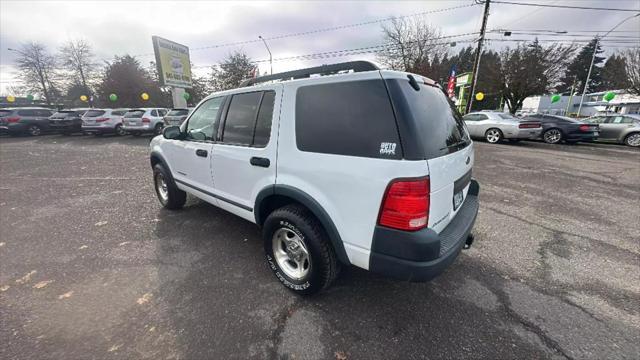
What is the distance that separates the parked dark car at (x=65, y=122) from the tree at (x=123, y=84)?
2200 centimetres

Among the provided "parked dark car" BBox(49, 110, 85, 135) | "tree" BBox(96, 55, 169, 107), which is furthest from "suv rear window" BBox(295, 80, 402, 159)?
"tree" BBox(96, 55, 169, 107)

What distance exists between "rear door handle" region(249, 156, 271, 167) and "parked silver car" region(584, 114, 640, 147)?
704 inches

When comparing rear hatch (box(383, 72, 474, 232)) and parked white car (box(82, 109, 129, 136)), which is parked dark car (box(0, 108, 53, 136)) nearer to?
parked white car (box(82, 109, 129, 136))

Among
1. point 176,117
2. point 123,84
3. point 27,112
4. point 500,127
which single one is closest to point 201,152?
point 176,117

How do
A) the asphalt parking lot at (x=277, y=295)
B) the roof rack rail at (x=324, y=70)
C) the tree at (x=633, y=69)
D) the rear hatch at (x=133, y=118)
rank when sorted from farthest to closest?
the tree at (x=633, y=69), the rear hatch at (x=133, y=118), the roof rack rail at (x=324, y=70), the asphalt parking lot at (x=277, y=295)

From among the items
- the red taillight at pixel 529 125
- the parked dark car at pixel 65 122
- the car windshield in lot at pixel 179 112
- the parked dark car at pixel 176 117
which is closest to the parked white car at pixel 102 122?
the parked dark car at pixel 65 122

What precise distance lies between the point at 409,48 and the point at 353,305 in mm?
31942

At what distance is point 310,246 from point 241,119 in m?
1.51

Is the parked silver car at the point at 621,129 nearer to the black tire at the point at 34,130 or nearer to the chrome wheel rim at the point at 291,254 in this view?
the chrome wheel rim at the point at 291,254

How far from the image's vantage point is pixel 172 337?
1.99 m

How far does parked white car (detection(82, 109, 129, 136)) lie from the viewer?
14.3m

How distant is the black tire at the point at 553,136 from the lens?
12383mm

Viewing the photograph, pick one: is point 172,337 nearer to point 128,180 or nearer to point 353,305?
point 353,305

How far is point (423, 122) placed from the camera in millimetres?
1812
